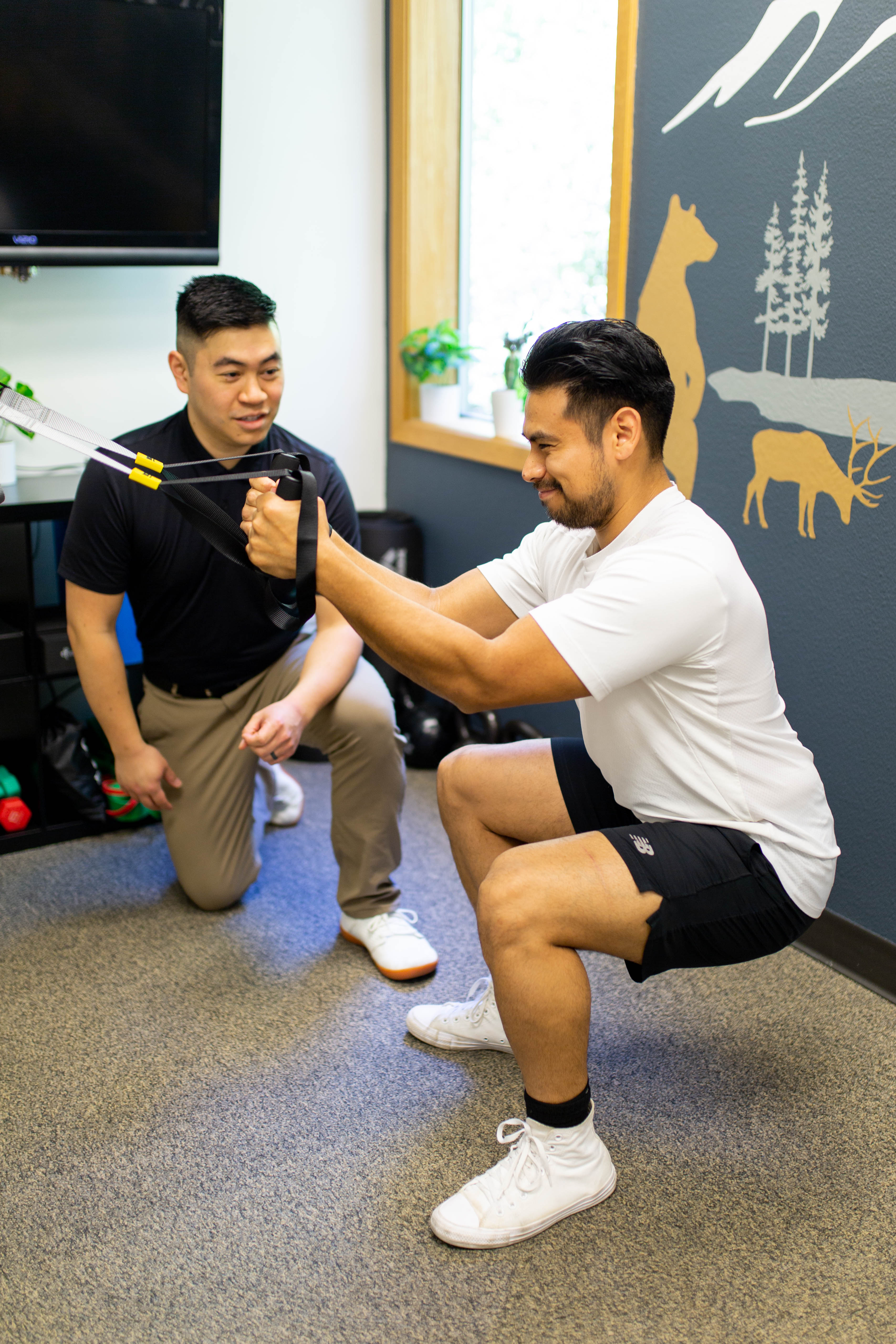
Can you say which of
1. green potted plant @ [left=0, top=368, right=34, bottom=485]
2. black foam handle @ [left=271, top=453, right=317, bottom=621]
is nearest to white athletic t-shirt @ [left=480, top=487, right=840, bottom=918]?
black foam handle @ [left=271, top=453, right=317, bottom=621]

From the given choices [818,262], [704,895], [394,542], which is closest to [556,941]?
[704,895]

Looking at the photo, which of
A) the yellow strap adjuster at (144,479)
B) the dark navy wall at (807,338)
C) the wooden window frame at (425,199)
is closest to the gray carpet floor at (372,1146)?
the dark navy wall at (807,338)

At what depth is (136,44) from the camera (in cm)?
261

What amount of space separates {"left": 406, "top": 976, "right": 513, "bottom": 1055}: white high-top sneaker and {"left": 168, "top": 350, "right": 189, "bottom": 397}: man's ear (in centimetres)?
123

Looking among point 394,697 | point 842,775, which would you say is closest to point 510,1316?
point 842,775

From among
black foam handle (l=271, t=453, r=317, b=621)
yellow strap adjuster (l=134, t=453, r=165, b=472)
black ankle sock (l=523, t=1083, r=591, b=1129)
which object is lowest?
black ankle sock (l=523, t=1083, r=591, b=1129)

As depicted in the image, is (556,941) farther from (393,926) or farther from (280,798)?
(280,798)

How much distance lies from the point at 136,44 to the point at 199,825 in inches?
70.5

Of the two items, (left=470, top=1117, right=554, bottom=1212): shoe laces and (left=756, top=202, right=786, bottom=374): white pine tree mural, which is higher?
(left=756, top=202, right=786, bottom=374): white pine tree mural

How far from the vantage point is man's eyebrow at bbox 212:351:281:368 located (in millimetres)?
2094

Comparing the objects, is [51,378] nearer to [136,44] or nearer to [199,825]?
[136,44]

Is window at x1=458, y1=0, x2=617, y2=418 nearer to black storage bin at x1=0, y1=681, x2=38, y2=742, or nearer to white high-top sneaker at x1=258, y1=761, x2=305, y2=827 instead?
white high-top sneaker at x1=258, y1=761, x2=305, y2=827

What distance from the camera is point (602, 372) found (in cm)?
147

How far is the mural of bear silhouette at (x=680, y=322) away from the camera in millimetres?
2318
